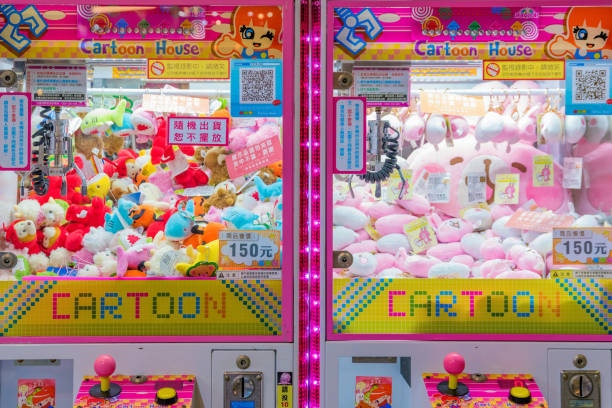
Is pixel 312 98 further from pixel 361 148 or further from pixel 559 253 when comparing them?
pixel 559 253

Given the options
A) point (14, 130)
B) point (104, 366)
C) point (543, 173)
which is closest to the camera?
point (104, 366)

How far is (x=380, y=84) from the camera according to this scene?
190 cm

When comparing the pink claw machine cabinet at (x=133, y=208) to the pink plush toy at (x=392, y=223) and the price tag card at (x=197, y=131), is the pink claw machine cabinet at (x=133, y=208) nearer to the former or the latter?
the price tag card at (x=197, y=131)

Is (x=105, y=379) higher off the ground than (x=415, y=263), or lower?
lower

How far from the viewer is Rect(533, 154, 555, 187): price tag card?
78.0 inches

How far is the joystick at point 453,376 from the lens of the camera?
175 cm

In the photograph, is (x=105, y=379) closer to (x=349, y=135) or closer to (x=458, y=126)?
(x=349, y=135)

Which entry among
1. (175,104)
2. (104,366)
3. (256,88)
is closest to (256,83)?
(256,88)

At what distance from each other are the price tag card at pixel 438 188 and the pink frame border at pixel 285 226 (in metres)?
0.49

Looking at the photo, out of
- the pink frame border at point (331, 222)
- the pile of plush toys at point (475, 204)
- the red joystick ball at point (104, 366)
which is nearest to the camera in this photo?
the red joystick ball at point (104, 366)

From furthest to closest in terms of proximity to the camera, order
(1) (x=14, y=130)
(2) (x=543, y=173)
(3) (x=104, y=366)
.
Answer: (2) (x=543, y=173)
(1) (x=14, y=130)
(3) (x=104, y=366)

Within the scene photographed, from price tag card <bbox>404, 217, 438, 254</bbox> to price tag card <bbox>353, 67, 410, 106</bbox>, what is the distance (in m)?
0.43

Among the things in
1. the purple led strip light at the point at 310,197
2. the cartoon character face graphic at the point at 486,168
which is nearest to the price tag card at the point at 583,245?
the cartoon character face graphic at the point at 486,168

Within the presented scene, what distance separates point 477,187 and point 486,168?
8 centimetres
